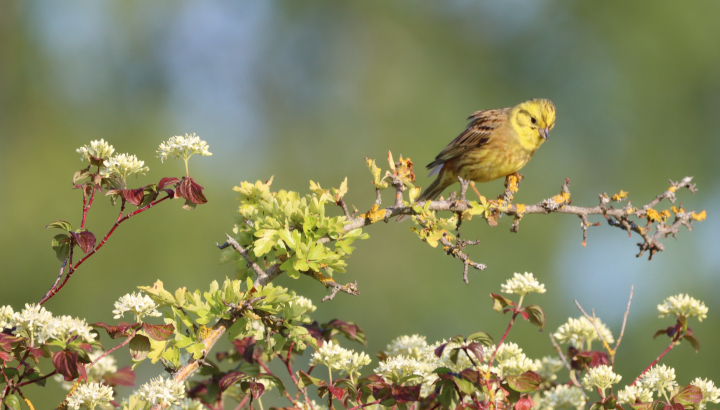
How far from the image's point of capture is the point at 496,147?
555 cm

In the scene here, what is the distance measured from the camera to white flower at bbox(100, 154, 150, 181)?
85.4 inches

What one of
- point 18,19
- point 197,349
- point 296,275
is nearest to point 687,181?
point 296,275

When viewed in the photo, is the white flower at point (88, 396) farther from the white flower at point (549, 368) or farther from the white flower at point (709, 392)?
the white flower at point (709, 392)

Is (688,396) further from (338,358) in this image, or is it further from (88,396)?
(88,396)

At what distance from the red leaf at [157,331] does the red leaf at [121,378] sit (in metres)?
0.76

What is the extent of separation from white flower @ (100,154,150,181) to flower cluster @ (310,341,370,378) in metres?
0.97

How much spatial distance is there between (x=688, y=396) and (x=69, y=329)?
2221mm

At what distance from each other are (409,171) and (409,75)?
14.7m

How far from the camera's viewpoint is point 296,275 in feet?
6.97

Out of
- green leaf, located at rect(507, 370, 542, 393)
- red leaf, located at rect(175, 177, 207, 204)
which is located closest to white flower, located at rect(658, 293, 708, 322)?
green leaf, located at rect(507, 370, 542, 393)

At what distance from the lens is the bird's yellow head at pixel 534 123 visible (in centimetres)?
563

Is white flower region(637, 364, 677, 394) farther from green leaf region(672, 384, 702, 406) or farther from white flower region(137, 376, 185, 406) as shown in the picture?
white flower region(137, 376, 185, 406)

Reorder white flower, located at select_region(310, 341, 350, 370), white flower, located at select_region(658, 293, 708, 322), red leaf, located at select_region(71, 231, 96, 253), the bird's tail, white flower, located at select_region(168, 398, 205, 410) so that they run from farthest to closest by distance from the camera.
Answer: the bird's tail
white flower, located at select_region(658, 293, 708, 322)
white flower, located at select_region(168, 398, 205, 410)
white flower, located at select_region(310, 341, 350, 370)
red leaf, located at select_region(71, 231, 96, 253)

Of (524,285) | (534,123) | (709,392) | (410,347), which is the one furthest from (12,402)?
(534,123)
